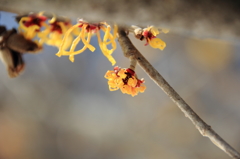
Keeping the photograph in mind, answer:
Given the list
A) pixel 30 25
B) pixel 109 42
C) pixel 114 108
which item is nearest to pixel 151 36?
pixel 109 42

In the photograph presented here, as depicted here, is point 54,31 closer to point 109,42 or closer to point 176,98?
point 109,42

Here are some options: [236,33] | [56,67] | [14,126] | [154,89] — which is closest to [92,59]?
[56,67]

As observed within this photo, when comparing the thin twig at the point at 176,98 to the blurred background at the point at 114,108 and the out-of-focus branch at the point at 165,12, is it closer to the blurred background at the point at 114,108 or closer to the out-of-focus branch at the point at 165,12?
the out-of-focus branch at the point at 165,12

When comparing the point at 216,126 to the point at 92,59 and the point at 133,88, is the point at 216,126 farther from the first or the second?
the point at 133,88

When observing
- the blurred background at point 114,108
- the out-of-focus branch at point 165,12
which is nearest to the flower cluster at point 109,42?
the out-of-focus branch at point 165,12

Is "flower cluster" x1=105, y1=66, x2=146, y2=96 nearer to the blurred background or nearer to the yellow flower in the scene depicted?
the yellow flower
